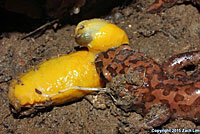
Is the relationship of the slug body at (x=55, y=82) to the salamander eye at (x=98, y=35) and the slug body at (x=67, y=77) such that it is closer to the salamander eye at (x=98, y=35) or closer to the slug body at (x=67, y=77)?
the slug body at (x=67, y=77)

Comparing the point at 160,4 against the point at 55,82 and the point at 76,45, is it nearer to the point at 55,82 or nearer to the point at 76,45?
the point at 76,45

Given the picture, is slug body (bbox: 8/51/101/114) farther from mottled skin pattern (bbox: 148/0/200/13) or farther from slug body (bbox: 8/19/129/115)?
mottled skin pattern (bbox: 148/0/200/13)

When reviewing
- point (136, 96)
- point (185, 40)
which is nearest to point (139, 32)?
point (185, 40)

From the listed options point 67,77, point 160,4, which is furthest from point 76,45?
point 160,4

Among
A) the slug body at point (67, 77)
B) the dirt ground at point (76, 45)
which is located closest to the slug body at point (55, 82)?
the slug body at point (67, 77)

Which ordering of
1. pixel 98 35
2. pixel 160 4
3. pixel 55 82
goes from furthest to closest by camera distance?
pixel 160 4 < pixel 98 35 < pixel 55 82

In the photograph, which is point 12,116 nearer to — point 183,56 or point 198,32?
point 183,56
